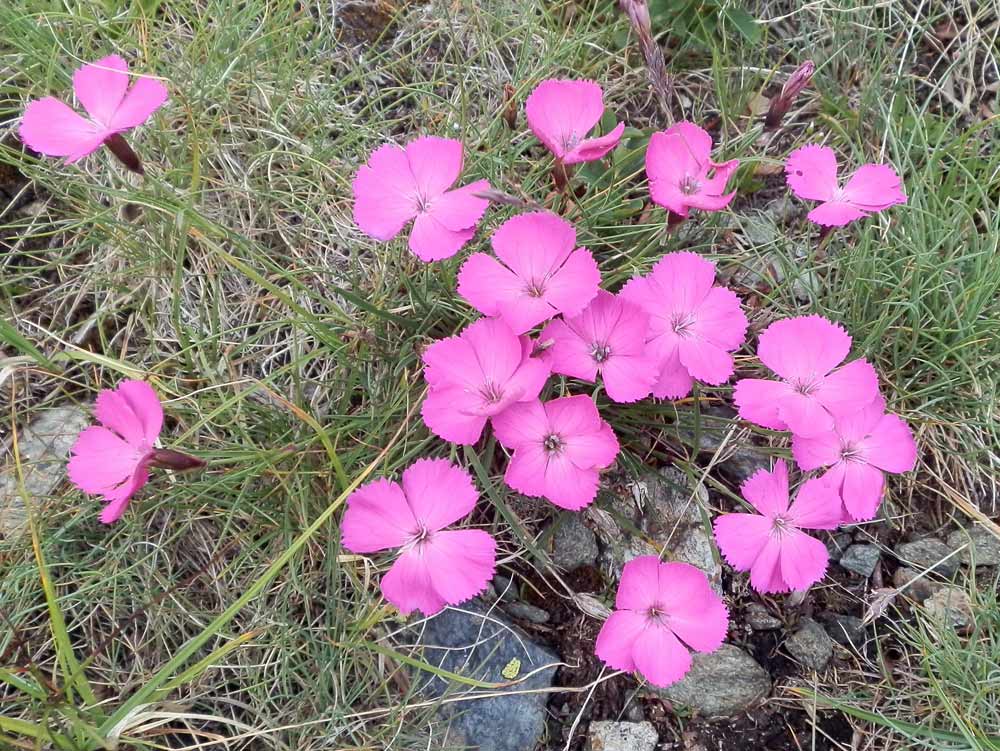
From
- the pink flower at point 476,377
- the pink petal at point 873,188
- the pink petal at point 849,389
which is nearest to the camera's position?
the pink flower at point 476,377

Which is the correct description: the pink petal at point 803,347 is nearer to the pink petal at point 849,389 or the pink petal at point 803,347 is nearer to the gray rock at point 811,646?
the pink petal at point 849,389

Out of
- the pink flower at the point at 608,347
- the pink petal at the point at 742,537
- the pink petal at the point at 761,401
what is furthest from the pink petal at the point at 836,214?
the pink petal at the point at 742,537

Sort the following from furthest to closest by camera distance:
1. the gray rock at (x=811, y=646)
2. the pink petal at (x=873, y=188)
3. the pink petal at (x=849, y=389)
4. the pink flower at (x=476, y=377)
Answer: the gray rock at (x=811, y=646), the pink petal at (x=873, y=188), the pink petal at (x=849, y=389), the pink flower at (x=476, y=377)

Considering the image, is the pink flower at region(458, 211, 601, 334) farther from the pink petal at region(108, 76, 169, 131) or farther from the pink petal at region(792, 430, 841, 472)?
the pink petal at region(108, 76, 169, 131)

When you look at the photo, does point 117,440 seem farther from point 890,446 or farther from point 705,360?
point 890,446

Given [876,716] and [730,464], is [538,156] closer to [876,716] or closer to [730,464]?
[730,464]

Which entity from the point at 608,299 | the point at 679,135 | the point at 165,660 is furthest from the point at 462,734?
the point at 679,135

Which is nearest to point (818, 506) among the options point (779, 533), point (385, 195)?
point (779, 533)
